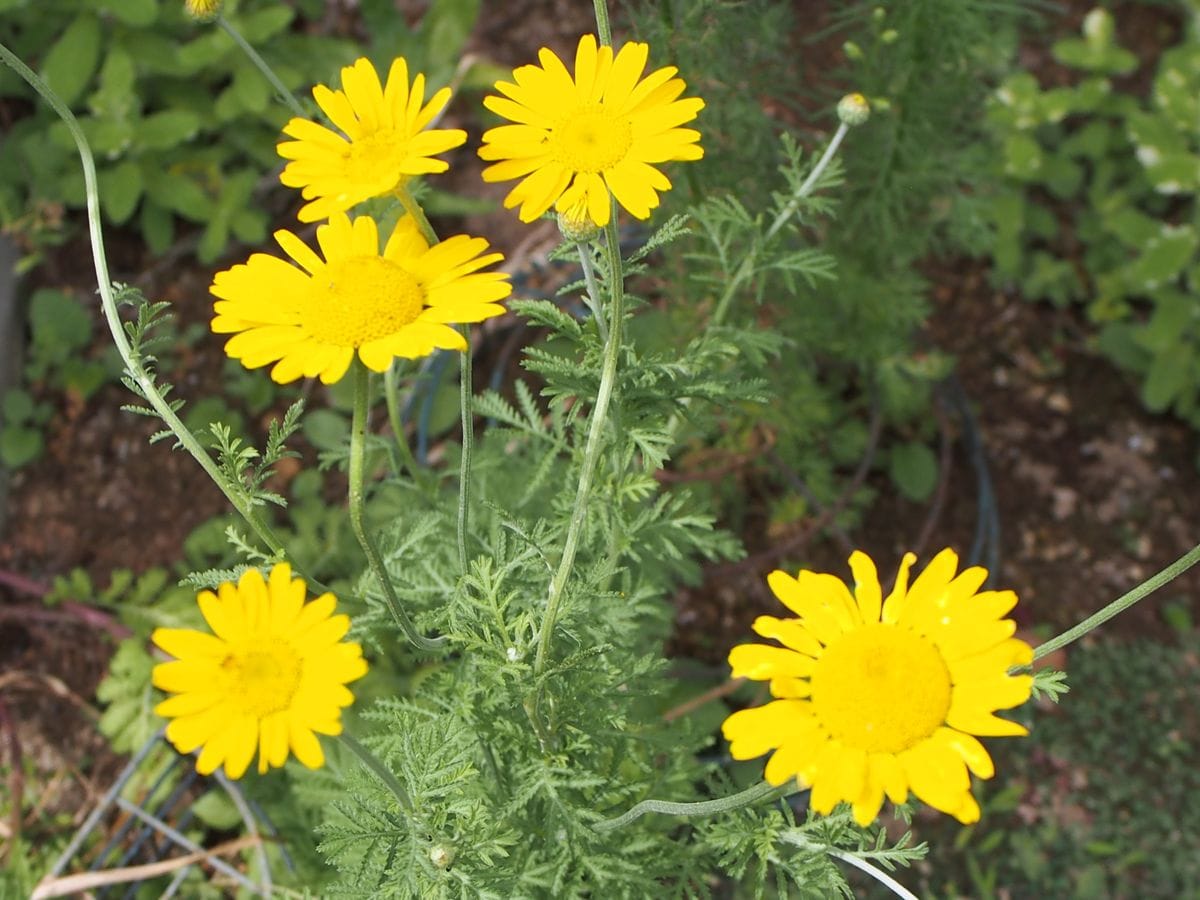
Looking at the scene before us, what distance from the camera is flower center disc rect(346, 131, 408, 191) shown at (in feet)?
3.98

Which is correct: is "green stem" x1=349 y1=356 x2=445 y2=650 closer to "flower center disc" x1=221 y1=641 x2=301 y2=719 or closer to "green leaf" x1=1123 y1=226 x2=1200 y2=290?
"flower center disc" x1=221 y1=641 x2=301 y2=719

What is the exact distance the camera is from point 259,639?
1.06 m

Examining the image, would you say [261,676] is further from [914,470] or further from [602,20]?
[914,470]

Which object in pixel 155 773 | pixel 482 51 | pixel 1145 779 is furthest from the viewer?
pixel 482 51

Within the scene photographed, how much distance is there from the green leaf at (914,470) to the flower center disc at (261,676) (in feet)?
7.33

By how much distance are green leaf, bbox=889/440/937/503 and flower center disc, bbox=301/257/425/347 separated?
81.0 inches

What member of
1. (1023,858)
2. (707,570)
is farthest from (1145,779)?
(707,570)

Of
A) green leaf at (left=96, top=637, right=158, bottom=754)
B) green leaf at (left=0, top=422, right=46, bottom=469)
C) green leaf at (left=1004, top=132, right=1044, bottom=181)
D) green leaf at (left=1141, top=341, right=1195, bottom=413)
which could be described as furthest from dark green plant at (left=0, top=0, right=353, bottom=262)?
green leaf at (left=1141, top=341, right=1195, bottom=413)

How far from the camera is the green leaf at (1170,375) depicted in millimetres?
3055

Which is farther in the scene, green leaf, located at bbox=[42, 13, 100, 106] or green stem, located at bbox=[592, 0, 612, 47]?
green leaf, located at bbox=[42, 13, 100, 106]

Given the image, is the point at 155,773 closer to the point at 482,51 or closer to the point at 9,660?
the point at 9,660

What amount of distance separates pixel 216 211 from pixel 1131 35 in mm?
3069

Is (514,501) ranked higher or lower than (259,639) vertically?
lower

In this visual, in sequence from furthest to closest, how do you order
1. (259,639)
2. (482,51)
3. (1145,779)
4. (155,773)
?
1. (482,51)
2. (1145,779)
3. (155,773)
4. (259,639)
